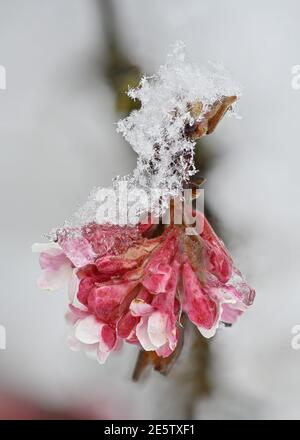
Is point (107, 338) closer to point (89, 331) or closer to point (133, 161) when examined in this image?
point (89, 331)

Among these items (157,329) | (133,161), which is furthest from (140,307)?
(133,161)

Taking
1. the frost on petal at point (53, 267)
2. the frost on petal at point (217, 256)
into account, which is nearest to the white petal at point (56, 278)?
the frost on petal at point (53, 267)

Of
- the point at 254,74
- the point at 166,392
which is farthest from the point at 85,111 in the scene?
the point at 166,392

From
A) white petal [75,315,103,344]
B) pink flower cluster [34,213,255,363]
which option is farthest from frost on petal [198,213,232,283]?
white petal [75,315,103,344]

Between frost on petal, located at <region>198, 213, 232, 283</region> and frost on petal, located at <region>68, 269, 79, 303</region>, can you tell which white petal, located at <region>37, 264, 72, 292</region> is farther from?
frost on petal, located at <region>198, 213, 232, 283</region>

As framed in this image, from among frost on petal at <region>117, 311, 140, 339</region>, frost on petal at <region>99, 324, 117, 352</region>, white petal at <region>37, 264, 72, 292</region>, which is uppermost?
white petal at <region>37, 264, 72, 292</region>

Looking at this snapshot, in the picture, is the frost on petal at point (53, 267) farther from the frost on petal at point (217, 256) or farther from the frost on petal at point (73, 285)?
the frost on petal at point (217, 256)

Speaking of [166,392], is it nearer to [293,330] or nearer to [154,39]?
[293,330]
